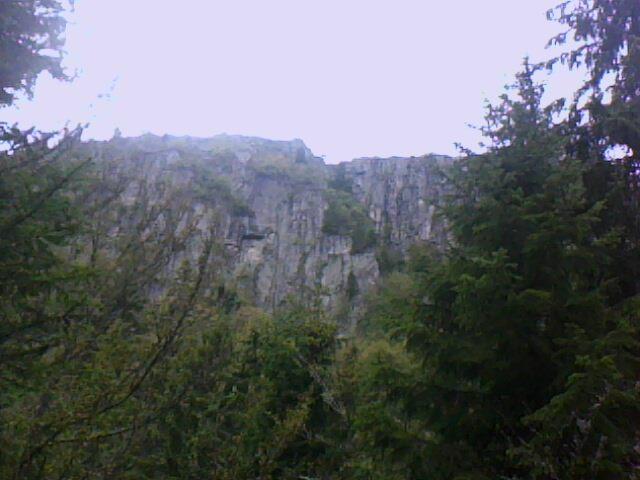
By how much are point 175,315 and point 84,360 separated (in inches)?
27.4

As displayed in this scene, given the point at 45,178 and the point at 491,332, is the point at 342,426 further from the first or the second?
the point at 45,178

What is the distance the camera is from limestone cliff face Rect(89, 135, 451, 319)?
2477 inches

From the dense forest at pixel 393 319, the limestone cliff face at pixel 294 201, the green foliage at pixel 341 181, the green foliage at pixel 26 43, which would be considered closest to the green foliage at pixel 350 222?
the limestone cliff face at pixel 294 201

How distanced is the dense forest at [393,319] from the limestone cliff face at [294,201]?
48.4 m

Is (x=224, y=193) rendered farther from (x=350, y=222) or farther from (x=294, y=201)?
(x=350, y=222)

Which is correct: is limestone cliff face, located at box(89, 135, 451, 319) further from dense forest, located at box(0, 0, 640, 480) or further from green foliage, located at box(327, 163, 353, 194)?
dense forest, located at box(0, 0, 640, 480)

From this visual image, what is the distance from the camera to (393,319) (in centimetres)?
641

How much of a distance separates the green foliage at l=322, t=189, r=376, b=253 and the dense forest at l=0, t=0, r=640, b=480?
56.2 meters

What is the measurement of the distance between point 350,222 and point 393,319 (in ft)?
201

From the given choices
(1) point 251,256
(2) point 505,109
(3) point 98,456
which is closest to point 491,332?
(2) point 505,109

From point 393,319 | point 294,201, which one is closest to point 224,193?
point 294,201

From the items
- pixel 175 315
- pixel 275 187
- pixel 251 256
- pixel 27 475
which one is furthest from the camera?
pixel 275 187

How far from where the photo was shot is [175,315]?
354 centimetres

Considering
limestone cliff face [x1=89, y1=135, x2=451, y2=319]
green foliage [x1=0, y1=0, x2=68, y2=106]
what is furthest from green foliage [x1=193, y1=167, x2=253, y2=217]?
green foliage [x1=0, y1=0, x2=68, y2=106]
